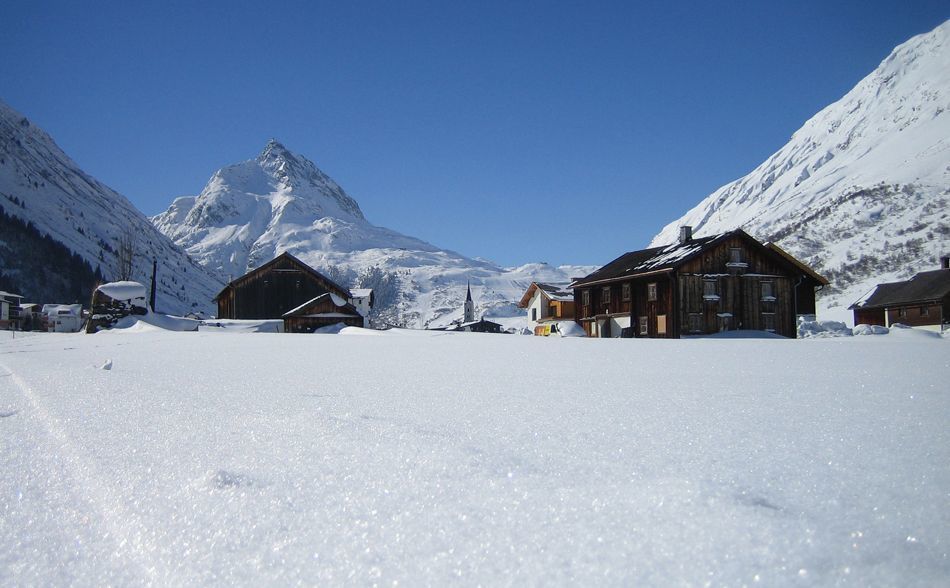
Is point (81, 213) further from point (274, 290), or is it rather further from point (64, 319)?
point (274, 290)

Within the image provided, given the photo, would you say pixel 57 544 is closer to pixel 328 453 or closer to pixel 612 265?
pixel 328 453

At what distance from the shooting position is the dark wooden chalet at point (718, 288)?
1086 inches

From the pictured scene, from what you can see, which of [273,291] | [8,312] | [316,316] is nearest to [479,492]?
[316,316]

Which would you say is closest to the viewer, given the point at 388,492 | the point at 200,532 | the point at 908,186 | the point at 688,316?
the point at 200,532

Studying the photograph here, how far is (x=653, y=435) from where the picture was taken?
7.47 ft

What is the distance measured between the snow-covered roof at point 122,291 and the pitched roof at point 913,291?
183 ft

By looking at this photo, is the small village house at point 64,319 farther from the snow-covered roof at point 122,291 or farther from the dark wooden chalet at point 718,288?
the dark wooden chalet at point 718,288

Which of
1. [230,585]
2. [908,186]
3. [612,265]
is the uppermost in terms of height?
[908,186]

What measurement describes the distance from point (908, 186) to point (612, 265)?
123176 mm

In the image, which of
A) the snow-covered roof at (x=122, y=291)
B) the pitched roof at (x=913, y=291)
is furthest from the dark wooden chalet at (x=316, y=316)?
the pitched roof at (x=913, y=291)

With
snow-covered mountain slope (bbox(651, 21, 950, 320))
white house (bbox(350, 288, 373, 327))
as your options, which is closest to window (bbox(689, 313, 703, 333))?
white house (bbox(350, 288, 373, 327))

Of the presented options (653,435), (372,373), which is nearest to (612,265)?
(372,373)

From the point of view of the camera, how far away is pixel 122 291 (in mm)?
25609

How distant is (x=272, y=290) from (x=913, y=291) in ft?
172
